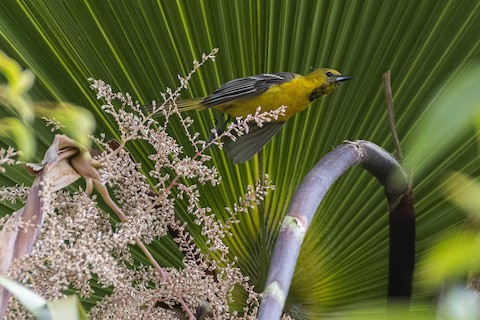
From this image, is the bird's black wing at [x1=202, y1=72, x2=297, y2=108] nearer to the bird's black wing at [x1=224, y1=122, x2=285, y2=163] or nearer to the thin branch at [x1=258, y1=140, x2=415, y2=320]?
the bird's black wing at [x1=224, y1=122, x2=285, y2=163]

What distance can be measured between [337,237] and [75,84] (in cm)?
42

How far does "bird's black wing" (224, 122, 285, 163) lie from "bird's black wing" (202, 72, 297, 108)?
55 mm

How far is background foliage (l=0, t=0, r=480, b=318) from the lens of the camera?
2.88 ft

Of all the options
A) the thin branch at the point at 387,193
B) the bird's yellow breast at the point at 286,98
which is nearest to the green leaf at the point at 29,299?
the thin branch at the point at 387,193

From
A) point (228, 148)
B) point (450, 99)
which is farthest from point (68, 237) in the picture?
point (228, 148)

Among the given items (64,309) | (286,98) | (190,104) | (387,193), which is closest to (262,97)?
(286,98)

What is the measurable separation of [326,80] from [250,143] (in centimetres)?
14

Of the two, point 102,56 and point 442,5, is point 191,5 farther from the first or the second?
point 442,5

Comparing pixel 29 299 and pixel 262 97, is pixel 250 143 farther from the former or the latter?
pixel 29 299

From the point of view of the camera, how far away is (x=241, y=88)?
0.95 metres

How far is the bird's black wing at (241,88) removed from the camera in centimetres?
92

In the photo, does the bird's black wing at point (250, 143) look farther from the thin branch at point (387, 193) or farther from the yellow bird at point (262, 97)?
the thin branch at point (387, 193)

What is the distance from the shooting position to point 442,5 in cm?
86

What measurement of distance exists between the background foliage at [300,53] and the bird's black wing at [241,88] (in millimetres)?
22
